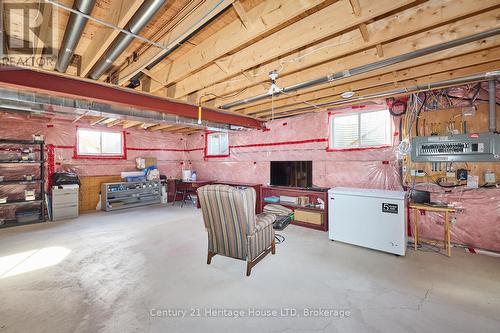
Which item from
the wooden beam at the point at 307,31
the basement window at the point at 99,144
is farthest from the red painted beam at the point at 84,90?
the basement window at the point at 99,144

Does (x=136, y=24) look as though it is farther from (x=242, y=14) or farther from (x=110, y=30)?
(x=242, y=14)

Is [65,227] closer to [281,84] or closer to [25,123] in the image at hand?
[25,123]

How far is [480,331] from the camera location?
1.72m

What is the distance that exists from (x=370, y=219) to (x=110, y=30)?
405 cm

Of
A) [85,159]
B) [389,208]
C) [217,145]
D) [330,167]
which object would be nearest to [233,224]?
[389,208]

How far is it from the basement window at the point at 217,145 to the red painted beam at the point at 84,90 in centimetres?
278

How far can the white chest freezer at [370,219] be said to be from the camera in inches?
120

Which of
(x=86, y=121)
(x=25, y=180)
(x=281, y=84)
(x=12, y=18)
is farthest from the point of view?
(x=86, y=121)

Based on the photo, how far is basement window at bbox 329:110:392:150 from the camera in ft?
13.5

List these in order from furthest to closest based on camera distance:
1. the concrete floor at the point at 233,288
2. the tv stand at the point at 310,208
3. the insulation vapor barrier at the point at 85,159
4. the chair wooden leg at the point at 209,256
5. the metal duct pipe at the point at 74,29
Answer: the insulation vapor barrier at the point at 85,159 < the tv stand at the point at 310,208 < the chair wooden leg at the point at 209,256 < the concrete floor at the point at 233,288 < the metal duct pipe at the point at 74,29

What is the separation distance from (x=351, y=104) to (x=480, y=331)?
142 inches

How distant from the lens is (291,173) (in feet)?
16.2

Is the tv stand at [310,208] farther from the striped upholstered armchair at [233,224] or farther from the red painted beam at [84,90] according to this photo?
the red painted beam at [84,90]

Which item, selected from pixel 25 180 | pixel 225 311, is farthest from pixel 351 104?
pixel 25 180
